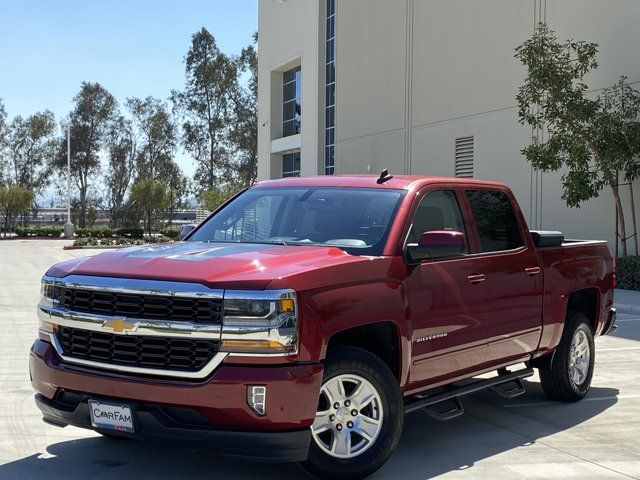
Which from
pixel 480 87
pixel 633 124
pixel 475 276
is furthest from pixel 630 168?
pixel 475 276

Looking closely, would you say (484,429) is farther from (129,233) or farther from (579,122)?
(129,233)

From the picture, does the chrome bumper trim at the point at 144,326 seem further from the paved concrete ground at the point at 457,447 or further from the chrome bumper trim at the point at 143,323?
the paved concrete ground at the point at 457,447

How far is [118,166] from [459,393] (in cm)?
7801

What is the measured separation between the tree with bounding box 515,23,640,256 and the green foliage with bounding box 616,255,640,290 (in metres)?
0.84

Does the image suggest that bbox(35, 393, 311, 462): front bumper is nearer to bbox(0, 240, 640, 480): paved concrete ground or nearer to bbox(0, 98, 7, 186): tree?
bbox(0, 240, 640, 480): paved concrete ground

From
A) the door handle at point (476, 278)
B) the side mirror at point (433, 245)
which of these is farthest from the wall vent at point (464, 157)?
the side mirror at point (433, 245)

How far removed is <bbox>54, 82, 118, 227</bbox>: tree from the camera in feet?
258

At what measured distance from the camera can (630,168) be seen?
19125mm

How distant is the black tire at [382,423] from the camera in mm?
A: 4891

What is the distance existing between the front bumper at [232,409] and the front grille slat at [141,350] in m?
0.10

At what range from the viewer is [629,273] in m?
18.8

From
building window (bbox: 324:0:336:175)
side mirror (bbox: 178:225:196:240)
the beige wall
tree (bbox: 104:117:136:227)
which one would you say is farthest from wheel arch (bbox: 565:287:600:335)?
tree (bbox: 104:117:136:227)

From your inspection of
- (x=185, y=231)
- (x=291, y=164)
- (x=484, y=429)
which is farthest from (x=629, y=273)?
(x=291, y=164)

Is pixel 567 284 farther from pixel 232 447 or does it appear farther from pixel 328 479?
pixel 232 447
